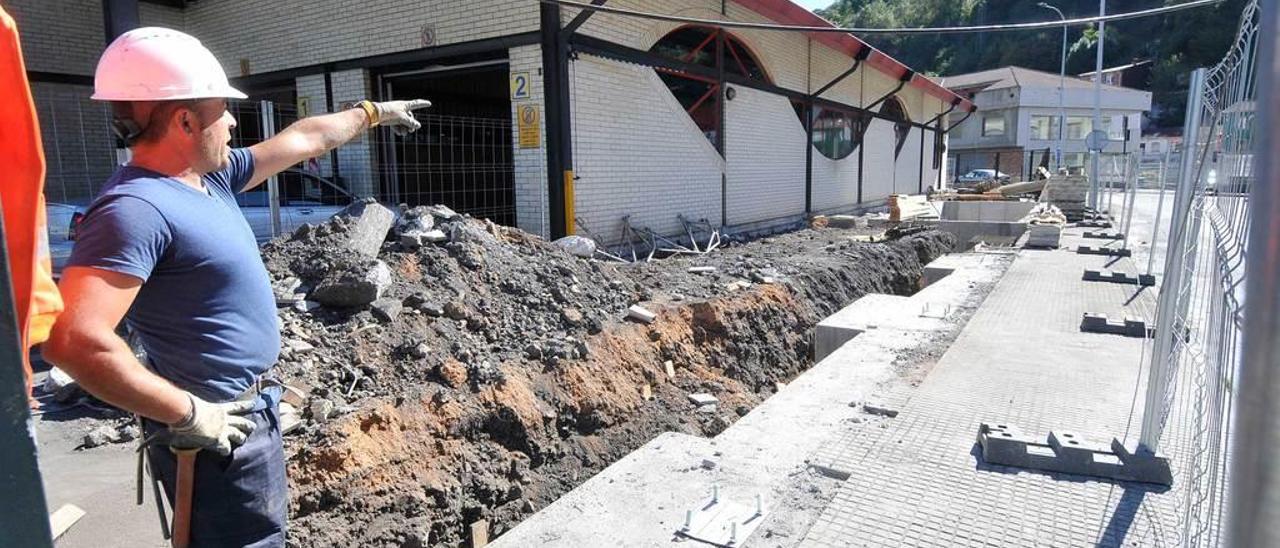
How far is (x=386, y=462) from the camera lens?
13.4 ft

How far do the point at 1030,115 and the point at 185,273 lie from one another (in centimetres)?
5659

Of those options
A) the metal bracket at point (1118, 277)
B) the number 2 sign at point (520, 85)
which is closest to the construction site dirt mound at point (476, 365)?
the number 2 sign at point (520, 85)

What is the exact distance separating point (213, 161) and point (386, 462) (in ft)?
7.97

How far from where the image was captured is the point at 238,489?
82.7 inches

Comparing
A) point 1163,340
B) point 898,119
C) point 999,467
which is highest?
point 898,119

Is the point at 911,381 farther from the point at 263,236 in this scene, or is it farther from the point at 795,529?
the point at 263,236

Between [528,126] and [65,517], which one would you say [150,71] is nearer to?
[65,517]

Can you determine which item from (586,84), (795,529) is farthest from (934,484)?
(586,84)

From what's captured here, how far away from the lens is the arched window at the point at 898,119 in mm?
23078

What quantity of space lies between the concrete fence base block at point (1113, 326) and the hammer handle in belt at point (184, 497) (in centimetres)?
637

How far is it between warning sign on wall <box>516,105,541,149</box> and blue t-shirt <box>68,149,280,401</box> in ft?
24.0

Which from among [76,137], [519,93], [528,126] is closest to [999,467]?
[528,126]

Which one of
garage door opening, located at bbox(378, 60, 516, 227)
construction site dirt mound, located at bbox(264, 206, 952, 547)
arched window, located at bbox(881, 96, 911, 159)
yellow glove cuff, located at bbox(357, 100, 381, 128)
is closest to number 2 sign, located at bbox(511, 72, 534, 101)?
garage door opening, located at bbox(378, 60, 516, 227)

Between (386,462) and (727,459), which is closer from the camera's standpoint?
(727,459)
